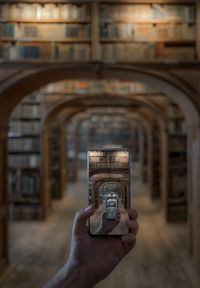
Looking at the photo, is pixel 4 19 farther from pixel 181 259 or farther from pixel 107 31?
pixel 181 259

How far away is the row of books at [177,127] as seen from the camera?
8.05 m

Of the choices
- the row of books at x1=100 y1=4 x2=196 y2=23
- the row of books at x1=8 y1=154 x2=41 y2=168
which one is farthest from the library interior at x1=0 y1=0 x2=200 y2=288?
the row of books at x1=8 y1=154 x2=41 y2=168

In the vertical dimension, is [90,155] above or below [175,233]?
above

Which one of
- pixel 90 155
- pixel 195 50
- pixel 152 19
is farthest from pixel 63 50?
pixel 90 155

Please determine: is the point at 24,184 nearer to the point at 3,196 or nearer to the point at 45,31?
the point at 3,196

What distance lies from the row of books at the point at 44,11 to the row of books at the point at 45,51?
1.21ft

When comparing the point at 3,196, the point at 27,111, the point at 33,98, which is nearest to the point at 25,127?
the point at 27,111

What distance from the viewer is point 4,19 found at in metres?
4.36

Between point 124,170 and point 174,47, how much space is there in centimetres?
379

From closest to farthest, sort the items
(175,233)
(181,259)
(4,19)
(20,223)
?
(4,19), (181,259), (175,233), (20,223)

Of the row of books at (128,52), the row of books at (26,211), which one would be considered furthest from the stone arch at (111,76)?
the row of books at (26,211)

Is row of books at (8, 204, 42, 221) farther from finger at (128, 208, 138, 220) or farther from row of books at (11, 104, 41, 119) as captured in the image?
finger at (128, 208, 138, 220)

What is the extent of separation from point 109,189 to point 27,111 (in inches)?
280

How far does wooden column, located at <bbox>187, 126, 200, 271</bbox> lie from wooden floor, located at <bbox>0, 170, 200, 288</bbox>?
438 mm
